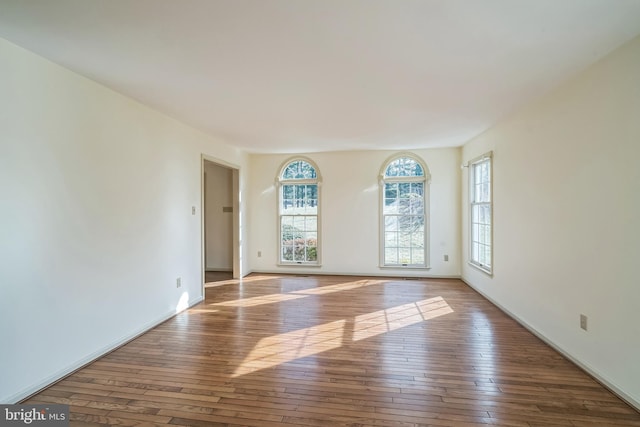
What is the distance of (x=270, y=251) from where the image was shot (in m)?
6.52

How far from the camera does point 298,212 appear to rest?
6.46 m

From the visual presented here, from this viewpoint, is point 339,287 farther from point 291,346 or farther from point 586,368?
point 586,368

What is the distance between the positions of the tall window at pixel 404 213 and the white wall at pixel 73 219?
13.0ft

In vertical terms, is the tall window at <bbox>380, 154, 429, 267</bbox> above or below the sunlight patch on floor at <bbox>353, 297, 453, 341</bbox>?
above

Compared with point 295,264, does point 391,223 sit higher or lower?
higher

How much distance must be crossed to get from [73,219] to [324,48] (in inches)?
98.0

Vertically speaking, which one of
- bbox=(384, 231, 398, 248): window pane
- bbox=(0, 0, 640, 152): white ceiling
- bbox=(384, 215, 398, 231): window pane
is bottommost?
bbox=(384, 231, 398, 248): window pane

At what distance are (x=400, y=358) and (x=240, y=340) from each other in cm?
161

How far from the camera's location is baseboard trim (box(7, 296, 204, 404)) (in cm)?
217

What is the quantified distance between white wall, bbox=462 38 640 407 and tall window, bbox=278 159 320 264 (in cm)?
362

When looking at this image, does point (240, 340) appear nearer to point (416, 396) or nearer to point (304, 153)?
point (416, 396)

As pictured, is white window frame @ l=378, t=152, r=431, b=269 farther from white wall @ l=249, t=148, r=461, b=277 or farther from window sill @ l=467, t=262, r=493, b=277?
window sill @ l=467, t=262, r=493, b=277

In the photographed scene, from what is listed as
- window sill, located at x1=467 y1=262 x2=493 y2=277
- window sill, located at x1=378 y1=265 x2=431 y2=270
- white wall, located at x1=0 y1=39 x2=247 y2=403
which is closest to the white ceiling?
white wall, located at x1=0 y1=39 x2=247 y2=403

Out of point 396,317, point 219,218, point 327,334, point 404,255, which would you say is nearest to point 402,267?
point 404,255
